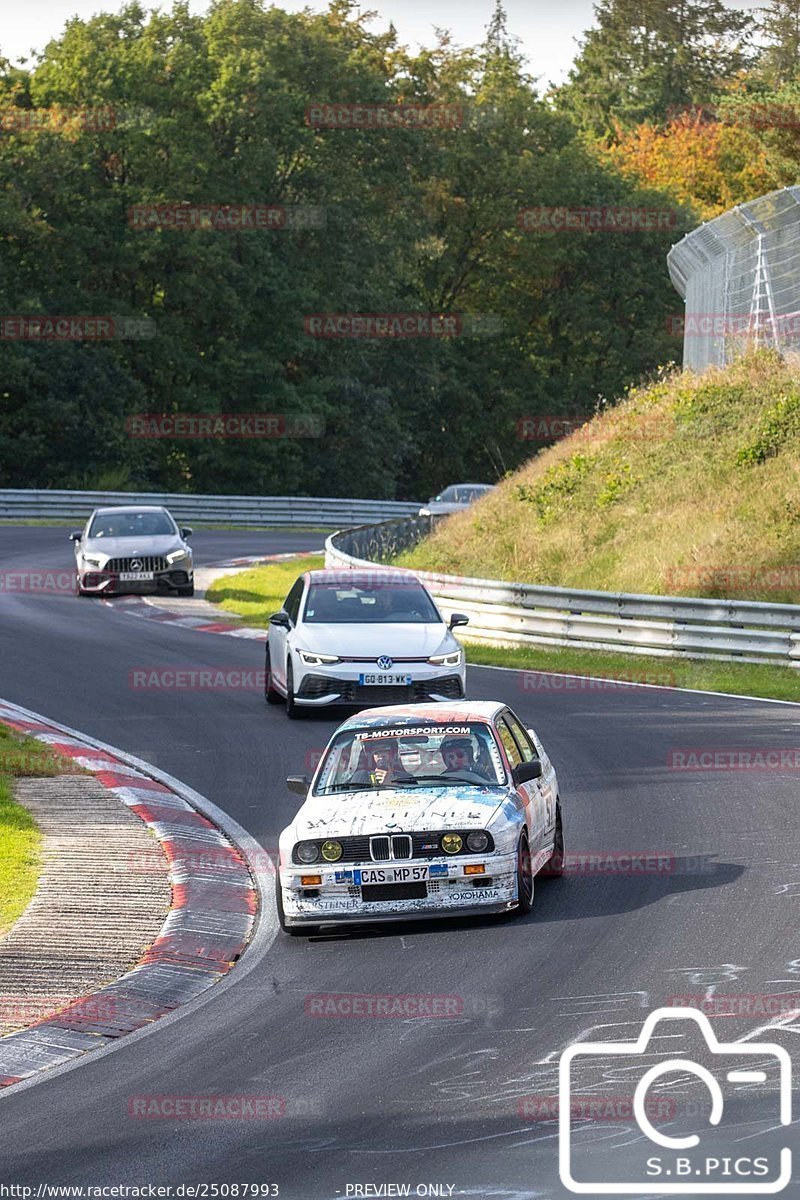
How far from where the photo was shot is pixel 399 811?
11.1 m

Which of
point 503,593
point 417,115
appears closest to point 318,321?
point 417,115

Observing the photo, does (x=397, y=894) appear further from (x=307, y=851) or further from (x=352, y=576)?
(x=352, y=576)

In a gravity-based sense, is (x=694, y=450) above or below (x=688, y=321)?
below

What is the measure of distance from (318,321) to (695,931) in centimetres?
5798

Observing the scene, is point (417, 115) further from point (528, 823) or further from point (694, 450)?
point (528, 823)

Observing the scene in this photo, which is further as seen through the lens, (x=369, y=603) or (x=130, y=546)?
(x=130, y=546)

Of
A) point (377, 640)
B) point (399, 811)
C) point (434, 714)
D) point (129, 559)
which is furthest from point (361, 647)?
point (129, 559)

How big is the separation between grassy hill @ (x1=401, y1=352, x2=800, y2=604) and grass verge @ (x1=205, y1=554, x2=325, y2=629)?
2834 millimetres

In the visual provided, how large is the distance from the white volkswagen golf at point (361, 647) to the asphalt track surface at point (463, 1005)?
0.88 meters

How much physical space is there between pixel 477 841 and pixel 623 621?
14338 mm

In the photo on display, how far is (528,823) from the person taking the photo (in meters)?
11.3

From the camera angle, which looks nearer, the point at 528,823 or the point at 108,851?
the point at 528,823

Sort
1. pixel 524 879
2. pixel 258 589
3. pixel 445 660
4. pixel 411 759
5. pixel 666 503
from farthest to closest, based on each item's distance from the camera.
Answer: pixel 258 589 < pixel 666 503 < pixel 445 660 < pixel 411 759 < pixel 524 879

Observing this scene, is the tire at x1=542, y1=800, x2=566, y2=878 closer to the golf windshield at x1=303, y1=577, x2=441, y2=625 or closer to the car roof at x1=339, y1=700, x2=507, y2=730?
the car roof at x1=339, y1=700, x2=507, y2=730
